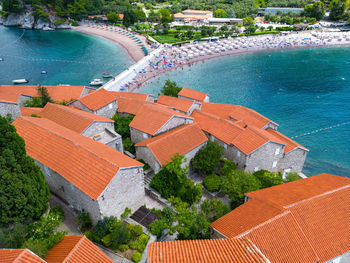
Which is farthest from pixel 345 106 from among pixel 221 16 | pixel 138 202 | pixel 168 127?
pixel 221 16

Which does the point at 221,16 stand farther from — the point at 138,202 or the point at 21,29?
the point at 138,202

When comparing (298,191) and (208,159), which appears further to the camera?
(208,159)

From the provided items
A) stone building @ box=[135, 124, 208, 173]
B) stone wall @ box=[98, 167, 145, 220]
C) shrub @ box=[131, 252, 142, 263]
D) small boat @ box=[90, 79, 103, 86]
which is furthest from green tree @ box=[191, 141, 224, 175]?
small boat @ box=[90, 79, 103, 86]

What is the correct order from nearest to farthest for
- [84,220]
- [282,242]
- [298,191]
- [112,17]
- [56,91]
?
1. [282,242]
2. [84,220]
3. [298,191]
4. [56,91]
5. [112,17]

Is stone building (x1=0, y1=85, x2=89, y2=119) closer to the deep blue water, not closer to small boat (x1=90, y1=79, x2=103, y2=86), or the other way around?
small boat (x1=90, y1=79, x2=103, y2=86)

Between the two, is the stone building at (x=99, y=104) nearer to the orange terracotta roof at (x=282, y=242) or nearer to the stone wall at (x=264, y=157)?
the stone wall at (x=264, y=157)

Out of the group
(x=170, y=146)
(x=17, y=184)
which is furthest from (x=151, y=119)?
(x=17, y=184)

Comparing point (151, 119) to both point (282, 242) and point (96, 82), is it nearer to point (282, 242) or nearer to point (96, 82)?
point (282, 242)
